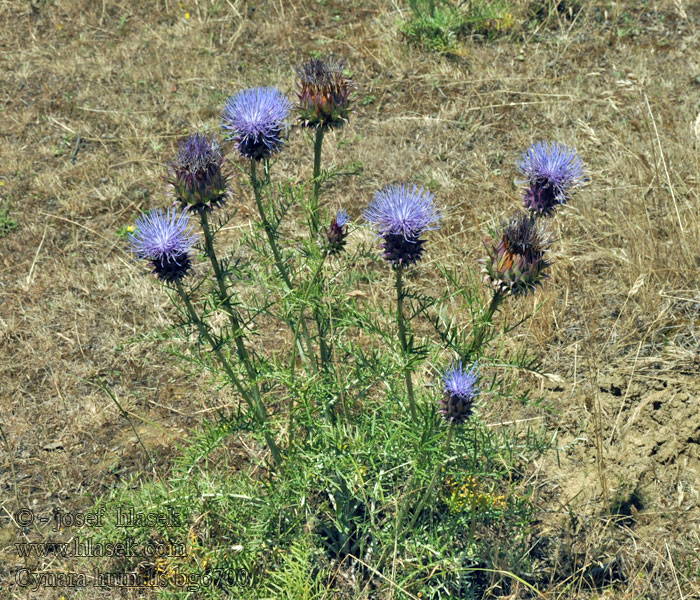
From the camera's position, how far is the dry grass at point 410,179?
306 cm

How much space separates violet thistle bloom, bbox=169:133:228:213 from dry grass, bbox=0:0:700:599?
Result: 541mm

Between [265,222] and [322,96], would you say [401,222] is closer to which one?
[265,222]

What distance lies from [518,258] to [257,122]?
925 millimetres

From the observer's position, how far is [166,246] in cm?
213

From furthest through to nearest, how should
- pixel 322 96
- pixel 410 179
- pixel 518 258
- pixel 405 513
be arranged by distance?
pixel 410 179 → pixel 405 513 → pixel 322 96 → pixel 518 258

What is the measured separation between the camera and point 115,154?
17.3ft

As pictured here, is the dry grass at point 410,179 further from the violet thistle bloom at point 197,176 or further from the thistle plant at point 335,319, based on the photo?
the violet thistle bloom at point 197,176

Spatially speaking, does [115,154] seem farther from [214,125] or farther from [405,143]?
[405,143]

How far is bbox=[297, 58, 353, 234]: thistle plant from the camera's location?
94.0 inches

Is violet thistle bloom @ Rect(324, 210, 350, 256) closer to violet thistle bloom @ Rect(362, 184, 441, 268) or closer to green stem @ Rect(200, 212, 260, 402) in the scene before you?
violet thistle bloom @ Rect(362, 184, 441, 268)

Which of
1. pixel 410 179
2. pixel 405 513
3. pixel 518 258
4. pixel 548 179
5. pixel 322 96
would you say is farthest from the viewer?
pixel 410 179

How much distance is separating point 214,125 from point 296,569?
3.76 metres

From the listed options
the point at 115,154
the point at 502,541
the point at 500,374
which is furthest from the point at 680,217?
the point at 115,154

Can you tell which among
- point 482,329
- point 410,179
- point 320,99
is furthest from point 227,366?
point 410,179
